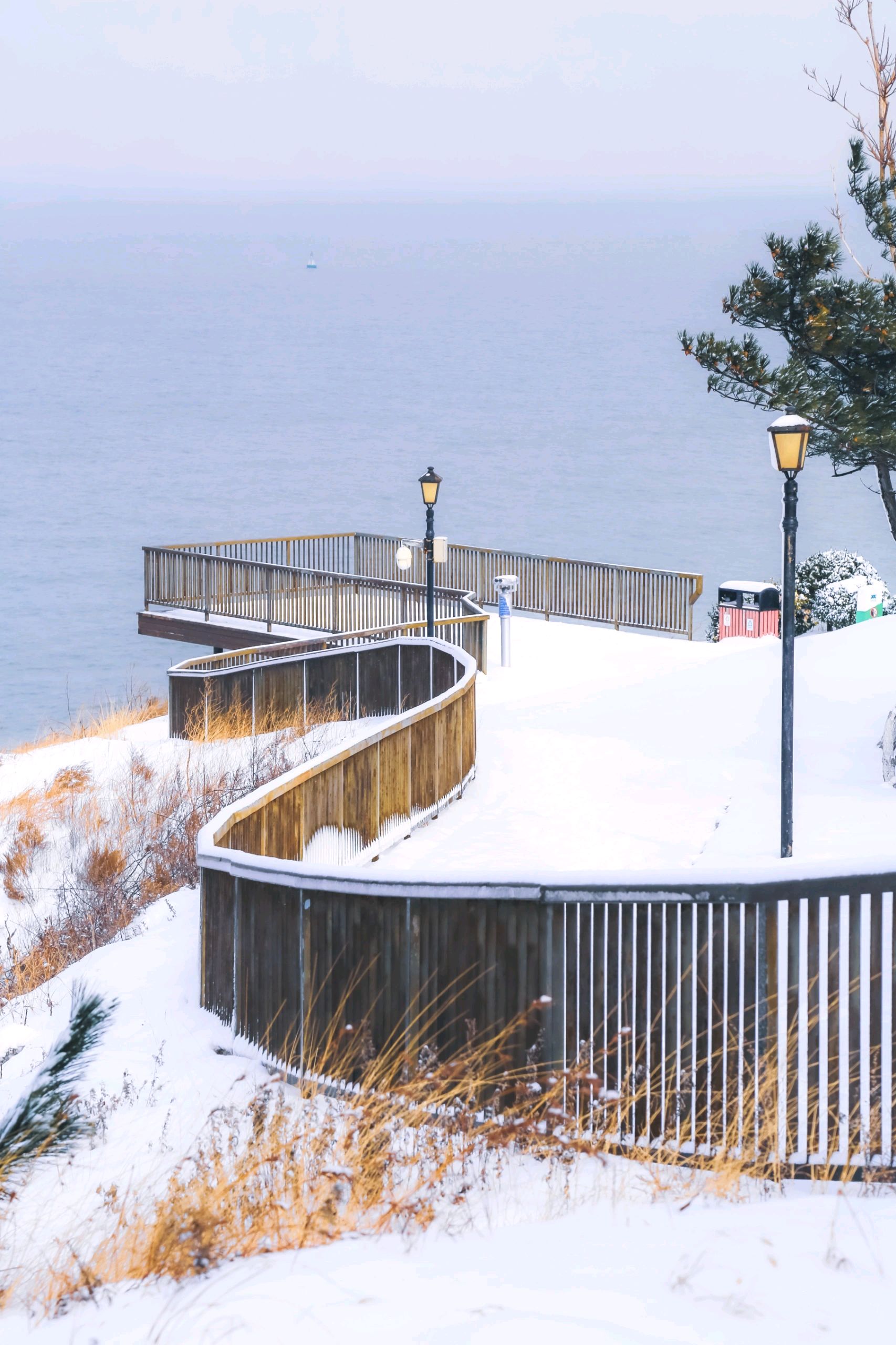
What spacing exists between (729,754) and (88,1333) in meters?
13.3

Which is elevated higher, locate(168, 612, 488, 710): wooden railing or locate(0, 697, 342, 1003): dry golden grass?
locate(168, 612, 488, 710): wooden railing

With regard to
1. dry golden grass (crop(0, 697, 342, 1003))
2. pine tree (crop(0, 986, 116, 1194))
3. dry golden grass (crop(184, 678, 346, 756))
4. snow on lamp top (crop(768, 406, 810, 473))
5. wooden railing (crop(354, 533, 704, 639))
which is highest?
snow on lamp top (crop(768, 406, 810, 473))

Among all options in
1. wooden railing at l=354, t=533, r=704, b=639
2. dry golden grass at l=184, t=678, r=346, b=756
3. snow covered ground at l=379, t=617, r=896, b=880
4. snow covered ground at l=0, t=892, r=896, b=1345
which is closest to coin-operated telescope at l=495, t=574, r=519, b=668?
snow covered ground at l=379, t=617, r=896, b=880

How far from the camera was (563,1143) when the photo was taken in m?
5.94

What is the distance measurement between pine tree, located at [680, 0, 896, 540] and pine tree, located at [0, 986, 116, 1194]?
40.1ft

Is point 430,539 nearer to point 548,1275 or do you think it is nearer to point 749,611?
point 749,611

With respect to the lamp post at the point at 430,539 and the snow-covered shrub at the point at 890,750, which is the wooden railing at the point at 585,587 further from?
the snow-covered shrub at the point at 890,750

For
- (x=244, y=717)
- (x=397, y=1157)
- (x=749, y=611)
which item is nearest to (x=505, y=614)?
(x=749, y=611)

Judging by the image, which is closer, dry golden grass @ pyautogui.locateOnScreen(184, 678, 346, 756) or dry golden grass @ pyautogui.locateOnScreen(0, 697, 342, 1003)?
dry golden grass @ pyautogui.locateOnScreen(0, 697, 342, 1003)

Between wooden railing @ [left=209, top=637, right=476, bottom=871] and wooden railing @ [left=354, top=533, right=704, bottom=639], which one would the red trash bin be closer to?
wooden railing @ [left=354, top=533, right=704, bottom=639]

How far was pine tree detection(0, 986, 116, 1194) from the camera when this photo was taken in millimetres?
5305

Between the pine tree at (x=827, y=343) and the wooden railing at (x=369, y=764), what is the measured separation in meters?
4.76

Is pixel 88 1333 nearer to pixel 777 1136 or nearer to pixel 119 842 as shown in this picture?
pixel 777 1136

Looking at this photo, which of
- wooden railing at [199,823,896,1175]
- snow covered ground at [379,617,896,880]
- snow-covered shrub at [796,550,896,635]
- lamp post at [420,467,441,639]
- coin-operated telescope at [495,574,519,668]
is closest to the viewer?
wooden railing at [199,823,896,1175]
